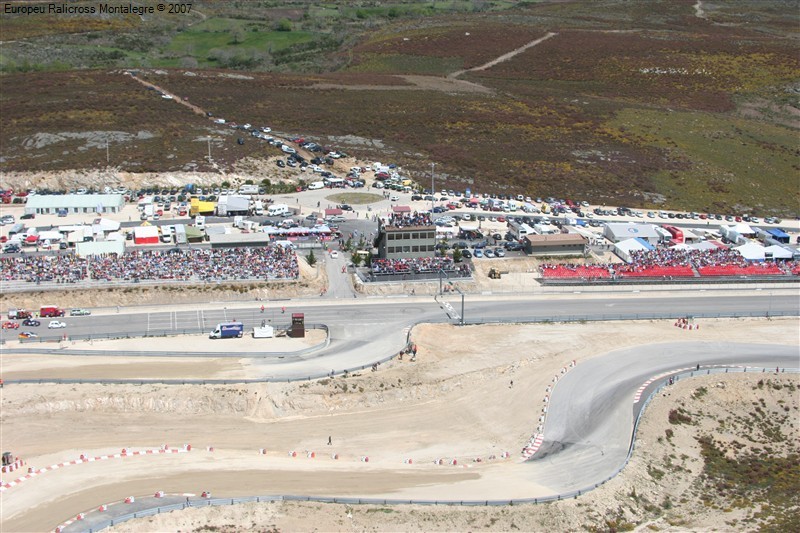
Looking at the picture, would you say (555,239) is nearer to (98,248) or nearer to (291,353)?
(291,353)

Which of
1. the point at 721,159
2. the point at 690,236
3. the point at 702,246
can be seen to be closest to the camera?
the point at 702,246

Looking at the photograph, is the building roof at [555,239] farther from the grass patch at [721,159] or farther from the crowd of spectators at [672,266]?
the grass patch at [721,159]

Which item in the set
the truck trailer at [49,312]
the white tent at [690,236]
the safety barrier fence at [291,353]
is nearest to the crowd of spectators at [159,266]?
the truck trailer at [49,312]

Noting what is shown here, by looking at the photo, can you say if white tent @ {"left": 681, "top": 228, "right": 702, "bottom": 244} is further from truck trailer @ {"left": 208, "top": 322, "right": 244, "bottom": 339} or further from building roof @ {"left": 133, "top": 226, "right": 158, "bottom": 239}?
building roof @ {"left": 133, "top": 226, "right": 158, "bottom": 239}

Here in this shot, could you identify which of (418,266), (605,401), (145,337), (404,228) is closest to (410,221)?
(404,228)

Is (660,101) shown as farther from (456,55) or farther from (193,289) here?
(193,289)

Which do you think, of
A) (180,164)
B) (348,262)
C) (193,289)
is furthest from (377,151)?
(193,289)
